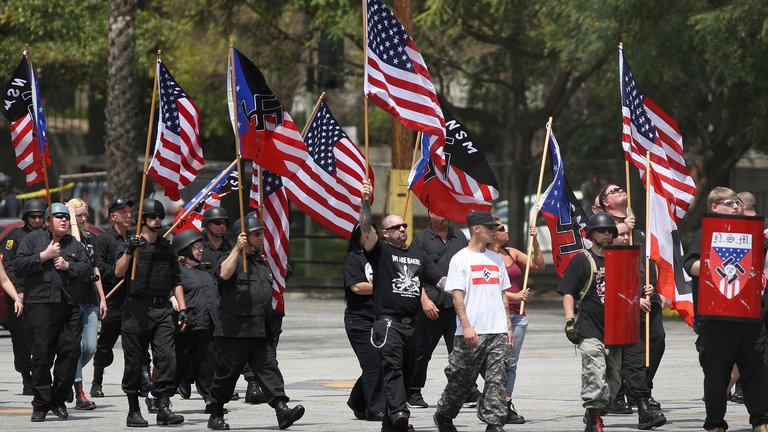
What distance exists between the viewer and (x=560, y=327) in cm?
2177

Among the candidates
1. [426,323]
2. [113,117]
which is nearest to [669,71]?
[113,117]

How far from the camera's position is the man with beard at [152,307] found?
11180mm

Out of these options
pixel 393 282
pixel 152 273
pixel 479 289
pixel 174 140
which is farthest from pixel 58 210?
pixel 479 289

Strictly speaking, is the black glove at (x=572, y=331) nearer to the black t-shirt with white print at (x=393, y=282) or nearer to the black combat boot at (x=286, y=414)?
the black t-shirt with white print at (x=393, y=282)

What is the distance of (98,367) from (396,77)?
3.88 meters

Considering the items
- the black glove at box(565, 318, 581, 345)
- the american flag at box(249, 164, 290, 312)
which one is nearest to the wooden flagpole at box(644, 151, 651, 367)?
the black glove at box(565, 318, 581, 345)

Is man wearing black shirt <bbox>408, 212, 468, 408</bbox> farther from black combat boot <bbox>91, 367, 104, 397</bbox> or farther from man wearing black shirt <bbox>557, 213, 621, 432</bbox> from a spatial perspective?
black combat boot <bbox>91, 367, 104, 397</bbox>

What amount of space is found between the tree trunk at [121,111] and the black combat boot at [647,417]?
12.6m

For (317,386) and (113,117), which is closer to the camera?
(317,386)

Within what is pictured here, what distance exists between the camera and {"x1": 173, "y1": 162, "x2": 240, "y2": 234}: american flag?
13.9 m

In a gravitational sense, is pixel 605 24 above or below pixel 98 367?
above

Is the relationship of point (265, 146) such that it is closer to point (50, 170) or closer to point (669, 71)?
point (669, 71)

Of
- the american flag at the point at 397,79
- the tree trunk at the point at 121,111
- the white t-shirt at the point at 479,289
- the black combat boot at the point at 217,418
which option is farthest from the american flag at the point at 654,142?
the tree trunk at the point at 121,111

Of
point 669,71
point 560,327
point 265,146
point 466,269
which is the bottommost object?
point 560,327
